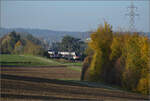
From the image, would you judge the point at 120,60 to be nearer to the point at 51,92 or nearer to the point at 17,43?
the point at 51,92

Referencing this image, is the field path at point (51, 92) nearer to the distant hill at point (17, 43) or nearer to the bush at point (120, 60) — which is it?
the bush at point (120, 60)

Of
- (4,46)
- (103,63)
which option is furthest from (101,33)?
(4,46)

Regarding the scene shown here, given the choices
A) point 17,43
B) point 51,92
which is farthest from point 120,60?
point 17,43

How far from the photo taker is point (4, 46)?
60281mm

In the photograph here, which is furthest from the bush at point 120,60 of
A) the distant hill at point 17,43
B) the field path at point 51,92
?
the distant hill at point 17,43

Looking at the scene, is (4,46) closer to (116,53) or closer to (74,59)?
(74,59)

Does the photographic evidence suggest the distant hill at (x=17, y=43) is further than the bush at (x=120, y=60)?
Yes

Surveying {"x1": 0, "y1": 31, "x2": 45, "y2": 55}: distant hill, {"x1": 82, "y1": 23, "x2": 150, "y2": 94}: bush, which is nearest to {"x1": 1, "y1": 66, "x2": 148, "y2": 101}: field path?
{"x1": 82, "y1": 23, "x2": 150, "y2": 94}: bush

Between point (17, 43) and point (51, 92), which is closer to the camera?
point (51, 92)

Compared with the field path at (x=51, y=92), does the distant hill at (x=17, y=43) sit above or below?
above

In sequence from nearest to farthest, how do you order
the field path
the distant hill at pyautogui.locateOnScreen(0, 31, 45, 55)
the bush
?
the field path, the bush, the distant hill at pyautogui.locateOnScreen(0, 31, 45, 55)

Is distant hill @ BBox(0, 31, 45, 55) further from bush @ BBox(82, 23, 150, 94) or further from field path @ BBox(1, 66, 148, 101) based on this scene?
field path @ BBox(1, 66, 148, 101)

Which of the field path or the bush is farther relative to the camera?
the bush

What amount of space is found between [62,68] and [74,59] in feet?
41.8
